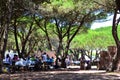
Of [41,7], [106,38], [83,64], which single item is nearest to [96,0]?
[41,7]

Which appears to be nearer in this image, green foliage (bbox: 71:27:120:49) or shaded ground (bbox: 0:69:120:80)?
shaded ground (bbox: 0:69:120:80)

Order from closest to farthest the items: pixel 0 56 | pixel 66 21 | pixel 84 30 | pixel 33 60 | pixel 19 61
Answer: pixel 0 56 → pixel 19 61 → pixel 33 60 → pixel 66 21 → pixel 84 30

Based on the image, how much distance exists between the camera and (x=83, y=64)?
30.0m

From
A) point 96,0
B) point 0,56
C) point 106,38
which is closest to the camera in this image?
point 0,56

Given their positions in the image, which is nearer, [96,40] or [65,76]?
[65,76]

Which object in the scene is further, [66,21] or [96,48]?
[96,48]

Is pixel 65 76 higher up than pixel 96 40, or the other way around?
pixel 96 40

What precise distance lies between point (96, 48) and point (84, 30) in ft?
73.9

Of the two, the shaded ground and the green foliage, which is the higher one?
the green foliage

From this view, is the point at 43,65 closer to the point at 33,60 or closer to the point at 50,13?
the point at 33,60

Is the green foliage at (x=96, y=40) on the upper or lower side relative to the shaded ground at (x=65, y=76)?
upper

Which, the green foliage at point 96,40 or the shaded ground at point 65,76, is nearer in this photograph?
the shaded ground at point 65,76

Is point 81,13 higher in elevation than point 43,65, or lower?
higher

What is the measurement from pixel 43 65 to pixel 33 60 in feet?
3.07
